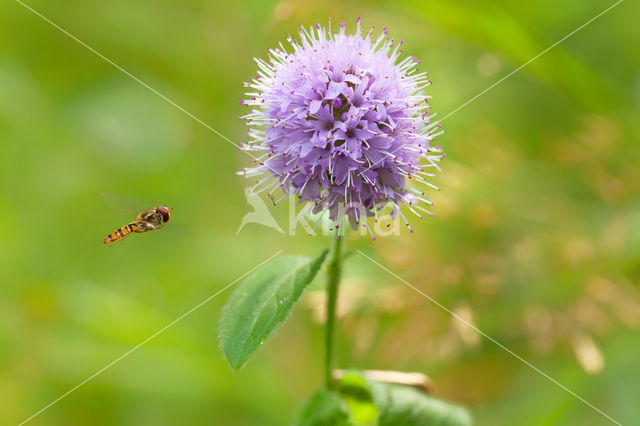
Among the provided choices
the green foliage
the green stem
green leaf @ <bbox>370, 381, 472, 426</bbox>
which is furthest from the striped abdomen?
green leaf @ <bbox>370, 381, 472, 426</bbox>

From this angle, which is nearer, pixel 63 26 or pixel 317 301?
pixel 317 301

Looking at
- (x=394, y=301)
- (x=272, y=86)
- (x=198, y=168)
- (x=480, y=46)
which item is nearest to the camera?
(x=272, y=86)

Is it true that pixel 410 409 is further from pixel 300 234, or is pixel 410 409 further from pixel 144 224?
pixel 300 234

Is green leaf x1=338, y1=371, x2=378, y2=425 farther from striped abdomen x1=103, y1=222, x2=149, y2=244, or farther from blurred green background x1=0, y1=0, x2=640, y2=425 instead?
striped abdomen x1=103, y1=222, x2=149, y2=244

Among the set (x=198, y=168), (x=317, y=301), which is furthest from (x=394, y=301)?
(x=198, y=168)

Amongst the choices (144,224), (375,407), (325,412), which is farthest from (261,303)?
(144,224)

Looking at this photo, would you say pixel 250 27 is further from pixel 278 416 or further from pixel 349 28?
pixel 278 416

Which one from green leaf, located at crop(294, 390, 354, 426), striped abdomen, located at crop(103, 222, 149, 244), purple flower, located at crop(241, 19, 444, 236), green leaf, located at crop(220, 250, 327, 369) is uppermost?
purple flower, located at crop(241, 19, 444, 236)
